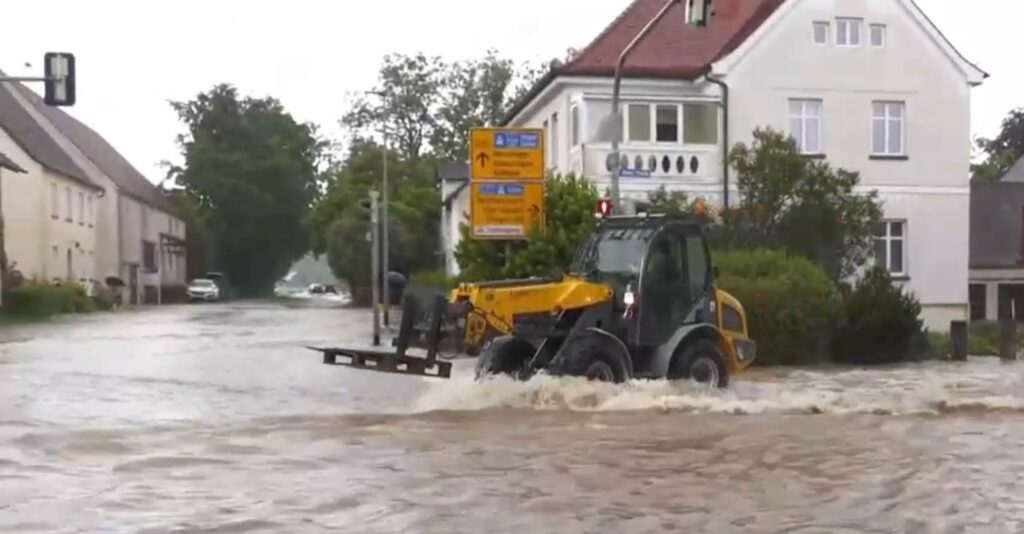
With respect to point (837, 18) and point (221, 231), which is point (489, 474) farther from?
point (221, 231)

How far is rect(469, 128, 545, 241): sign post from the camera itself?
1073 inches

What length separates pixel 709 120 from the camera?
36656 mm

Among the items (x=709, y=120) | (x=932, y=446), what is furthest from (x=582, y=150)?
(x=932, y=446)

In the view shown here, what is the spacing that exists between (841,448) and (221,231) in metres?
84.1

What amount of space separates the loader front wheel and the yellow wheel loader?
0.04ft

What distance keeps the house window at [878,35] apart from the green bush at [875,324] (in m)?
11.1

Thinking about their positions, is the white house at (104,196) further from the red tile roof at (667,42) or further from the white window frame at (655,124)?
the white window frame at (655,124)

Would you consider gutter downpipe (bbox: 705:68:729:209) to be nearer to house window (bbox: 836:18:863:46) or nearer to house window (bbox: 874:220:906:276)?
house window (bbox: 836:18:863:46)

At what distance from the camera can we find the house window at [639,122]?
3572 cm

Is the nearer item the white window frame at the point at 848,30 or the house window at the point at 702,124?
the house window at the point at 702,124

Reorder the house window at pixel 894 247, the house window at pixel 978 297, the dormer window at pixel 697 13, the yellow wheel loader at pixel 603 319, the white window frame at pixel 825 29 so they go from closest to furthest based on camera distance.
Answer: the yellow wheel loader at pixel 603 319
the dormer window at pixel 697 13
the white window frame at pixel 825 29
the house window at pixel 894 247
the house window at pixel 978 297

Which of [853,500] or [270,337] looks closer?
[853,500]

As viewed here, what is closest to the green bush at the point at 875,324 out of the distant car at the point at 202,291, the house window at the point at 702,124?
the house window at the point at 702,124

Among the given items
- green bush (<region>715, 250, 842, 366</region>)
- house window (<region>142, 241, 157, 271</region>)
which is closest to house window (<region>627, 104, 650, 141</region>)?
green bush (<region>715, 250, 842, 366</region>)
